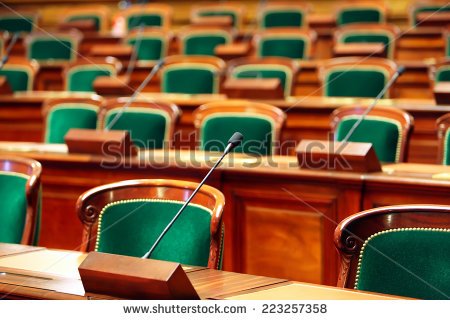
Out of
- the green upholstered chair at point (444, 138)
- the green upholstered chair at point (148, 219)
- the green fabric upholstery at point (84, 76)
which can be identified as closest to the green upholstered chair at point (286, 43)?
the green fabric upholstery at point (84, 76)

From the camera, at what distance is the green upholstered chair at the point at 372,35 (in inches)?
167

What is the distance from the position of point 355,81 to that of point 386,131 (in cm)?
98

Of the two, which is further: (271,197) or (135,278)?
(271,197)

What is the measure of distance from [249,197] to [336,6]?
361 centimetres

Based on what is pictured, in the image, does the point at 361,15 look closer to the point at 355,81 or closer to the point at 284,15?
the point at 284,15

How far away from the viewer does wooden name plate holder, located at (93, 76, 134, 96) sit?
11.6ft

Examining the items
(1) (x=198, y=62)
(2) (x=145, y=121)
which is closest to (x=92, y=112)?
(2) (x=145, y=121)

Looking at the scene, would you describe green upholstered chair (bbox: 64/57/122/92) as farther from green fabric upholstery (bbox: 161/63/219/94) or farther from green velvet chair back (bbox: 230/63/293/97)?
green velvet chair back (bbox: 230/63/293/97)

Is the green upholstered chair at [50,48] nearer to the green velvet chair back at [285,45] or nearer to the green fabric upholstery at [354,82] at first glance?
the green velvet chair back at [285,45]

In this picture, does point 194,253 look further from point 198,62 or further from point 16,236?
point 198,62

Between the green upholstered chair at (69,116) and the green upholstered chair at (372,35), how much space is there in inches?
72.5

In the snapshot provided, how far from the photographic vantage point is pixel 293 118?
10.3ft

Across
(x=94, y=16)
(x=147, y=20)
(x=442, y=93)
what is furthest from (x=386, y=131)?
(x=94, y=16)

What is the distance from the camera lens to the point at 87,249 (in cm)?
162
